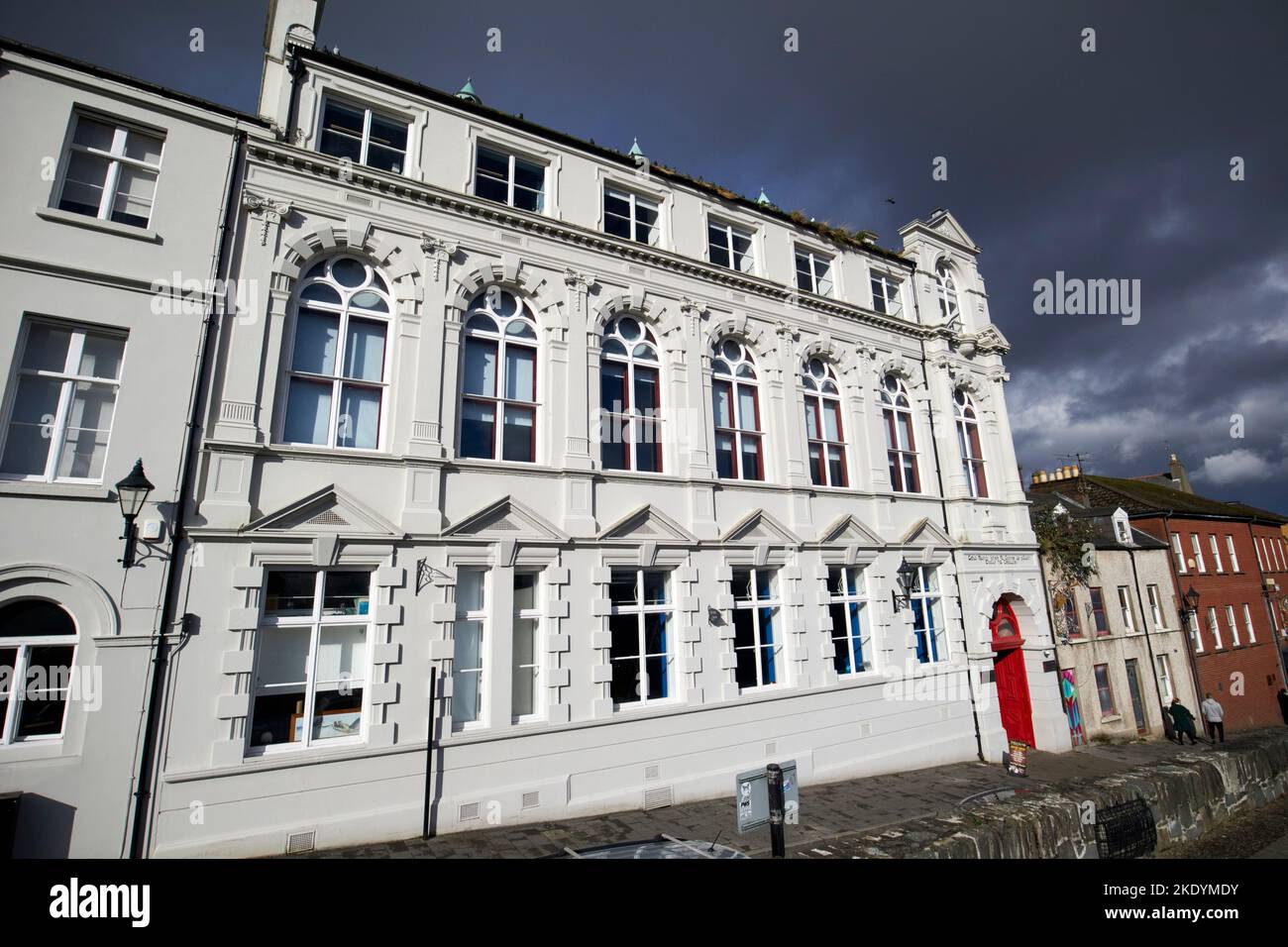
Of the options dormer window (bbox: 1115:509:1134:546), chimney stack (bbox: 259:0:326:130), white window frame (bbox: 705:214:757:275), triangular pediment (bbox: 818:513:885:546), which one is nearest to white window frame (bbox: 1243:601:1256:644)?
dormer window (bbox: 1115:509:1134:546)

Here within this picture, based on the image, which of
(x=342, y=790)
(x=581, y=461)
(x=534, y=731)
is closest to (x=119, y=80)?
(x=581, y=461)

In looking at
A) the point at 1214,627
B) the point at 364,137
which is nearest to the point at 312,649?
the point at 364,137

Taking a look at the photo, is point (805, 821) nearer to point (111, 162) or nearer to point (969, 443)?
point (969, 443)

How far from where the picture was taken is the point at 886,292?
17.9 meters

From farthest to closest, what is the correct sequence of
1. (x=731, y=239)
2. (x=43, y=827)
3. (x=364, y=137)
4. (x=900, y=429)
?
(x=900, y=429) → (x=731, y=239) → (x=364, y=137) → (x=43, y=827)

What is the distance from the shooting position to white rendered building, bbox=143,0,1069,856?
8508mm

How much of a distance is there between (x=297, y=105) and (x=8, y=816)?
11.4 meters

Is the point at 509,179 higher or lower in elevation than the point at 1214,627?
higher

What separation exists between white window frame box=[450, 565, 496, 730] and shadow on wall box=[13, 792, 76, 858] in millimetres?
4561

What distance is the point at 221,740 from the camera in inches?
306

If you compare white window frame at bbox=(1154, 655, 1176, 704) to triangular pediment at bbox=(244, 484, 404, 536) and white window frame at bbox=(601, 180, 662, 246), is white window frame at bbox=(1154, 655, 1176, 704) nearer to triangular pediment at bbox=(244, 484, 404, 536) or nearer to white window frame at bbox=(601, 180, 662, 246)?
white window frame at bbox=(601, 180, 662, 246)

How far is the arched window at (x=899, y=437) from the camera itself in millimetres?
16250

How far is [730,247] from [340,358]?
996 cm

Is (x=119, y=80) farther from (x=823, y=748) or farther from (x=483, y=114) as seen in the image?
(x=823, y=748)
